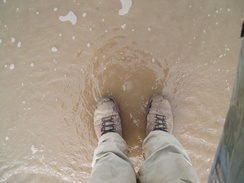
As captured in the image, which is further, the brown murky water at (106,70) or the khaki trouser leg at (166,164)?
the brown murky water at (106,70)

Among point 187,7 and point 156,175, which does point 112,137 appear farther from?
point 187,7

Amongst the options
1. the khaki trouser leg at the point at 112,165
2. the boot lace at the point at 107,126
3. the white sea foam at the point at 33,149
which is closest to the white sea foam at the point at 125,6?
the boot lace at the point at 107,126

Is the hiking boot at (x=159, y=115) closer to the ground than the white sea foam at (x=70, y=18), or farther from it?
closer to the ground

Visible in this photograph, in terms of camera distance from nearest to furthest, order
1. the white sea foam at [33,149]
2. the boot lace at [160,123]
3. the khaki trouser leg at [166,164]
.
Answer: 1. the khaki trouser leg at [166,164]
2. the boot lace at [160,123]
3. the white sea foam at [33,149]

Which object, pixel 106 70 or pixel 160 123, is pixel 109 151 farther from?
pixel 106 70

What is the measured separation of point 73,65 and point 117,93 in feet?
1.24

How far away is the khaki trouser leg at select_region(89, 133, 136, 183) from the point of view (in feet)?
2.91

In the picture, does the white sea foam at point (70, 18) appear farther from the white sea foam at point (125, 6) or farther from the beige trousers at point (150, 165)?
the beige trousers at point (150, 165)

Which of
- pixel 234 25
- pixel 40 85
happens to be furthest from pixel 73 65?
pixel 234 25

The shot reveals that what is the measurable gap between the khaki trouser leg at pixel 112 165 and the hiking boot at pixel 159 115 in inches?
10.7

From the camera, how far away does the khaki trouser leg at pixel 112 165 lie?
886 millimetres

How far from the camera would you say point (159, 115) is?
4.37ft

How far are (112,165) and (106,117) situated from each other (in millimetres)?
436

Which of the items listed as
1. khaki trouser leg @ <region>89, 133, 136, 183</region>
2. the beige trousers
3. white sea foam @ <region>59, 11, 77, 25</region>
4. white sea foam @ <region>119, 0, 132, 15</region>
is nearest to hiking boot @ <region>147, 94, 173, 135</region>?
the beige trousers
